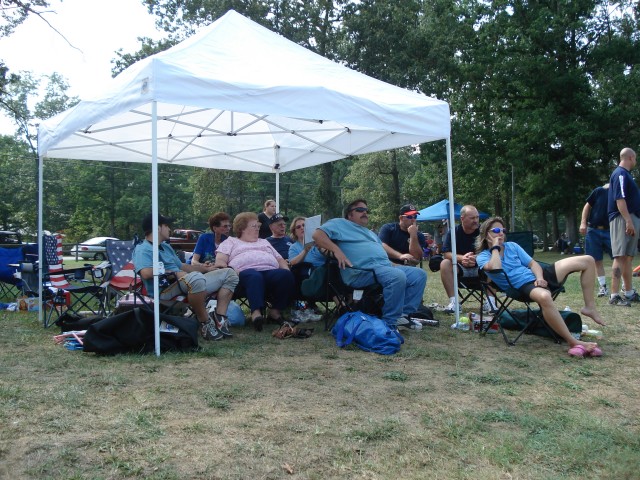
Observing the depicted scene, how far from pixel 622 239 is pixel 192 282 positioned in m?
4.88

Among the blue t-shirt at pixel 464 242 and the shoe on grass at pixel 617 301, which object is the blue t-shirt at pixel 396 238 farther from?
the shoe on grass at pixel 617 301

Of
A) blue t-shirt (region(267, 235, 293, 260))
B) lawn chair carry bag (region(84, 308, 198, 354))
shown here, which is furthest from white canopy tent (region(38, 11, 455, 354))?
blue t-shirt (region(267, 235, 293, 260))

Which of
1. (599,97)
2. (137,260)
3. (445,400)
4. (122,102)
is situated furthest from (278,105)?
(599,97)

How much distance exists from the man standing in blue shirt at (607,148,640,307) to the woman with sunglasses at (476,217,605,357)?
1.94 m

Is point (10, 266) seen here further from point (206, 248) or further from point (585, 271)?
point (585, 271)

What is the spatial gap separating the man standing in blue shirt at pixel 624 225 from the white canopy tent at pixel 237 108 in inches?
89.0

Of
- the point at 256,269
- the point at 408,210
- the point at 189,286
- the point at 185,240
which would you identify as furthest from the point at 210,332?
the point at 185,240

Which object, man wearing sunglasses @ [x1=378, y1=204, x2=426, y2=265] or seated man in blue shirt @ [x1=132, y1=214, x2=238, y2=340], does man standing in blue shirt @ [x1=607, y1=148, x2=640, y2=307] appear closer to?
man wearing sunglasses @ [x1=378, y1=204, x2=426, y2=265]

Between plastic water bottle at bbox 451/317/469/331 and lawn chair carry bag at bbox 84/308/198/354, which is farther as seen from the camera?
plastic water bottle at bbox 451/317/469/331

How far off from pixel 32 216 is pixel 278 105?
36381 millimetres

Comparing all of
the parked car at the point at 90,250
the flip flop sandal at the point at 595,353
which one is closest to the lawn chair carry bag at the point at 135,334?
the flip flop sandal at the point at 595,353

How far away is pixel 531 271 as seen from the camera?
4.54 metres

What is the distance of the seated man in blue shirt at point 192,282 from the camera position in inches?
178

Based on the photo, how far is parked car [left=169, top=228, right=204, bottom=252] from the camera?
66.1ft
